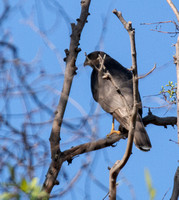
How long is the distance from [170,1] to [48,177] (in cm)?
269

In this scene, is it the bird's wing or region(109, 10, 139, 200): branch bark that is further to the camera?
the bird's wing

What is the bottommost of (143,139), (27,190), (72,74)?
(143,139)

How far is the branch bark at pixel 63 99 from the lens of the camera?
4.13 meters

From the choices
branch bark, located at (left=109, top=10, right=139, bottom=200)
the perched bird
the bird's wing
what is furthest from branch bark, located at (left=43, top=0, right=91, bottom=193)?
branch bark, located at (left=109, top=10, right=139, bottom=200)

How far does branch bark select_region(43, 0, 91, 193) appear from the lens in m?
4.13

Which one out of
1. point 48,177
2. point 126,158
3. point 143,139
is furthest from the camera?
point 143,139

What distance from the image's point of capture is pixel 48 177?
4113mm

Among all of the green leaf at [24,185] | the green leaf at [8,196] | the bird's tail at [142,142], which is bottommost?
the bird's tail at [142,142]

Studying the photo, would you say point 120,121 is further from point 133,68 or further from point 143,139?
point 133,68

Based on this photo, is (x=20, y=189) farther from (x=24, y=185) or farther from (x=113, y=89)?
(x=113, y=89)

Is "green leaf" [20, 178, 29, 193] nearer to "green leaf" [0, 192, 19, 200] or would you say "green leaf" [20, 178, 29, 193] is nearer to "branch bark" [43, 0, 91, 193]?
"green leaf" [0, 192, 19, 200]

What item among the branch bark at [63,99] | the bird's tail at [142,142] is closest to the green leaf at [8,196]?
the branch bark at [63,99]

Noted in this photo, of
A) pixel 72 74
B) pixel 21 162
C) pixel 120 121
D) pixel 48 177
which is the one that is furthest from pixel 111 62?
pixel 21 162

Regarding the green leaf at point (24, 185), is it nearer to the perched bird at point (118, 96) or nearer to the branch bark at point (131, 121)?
the branch bark at point (131, 121)
